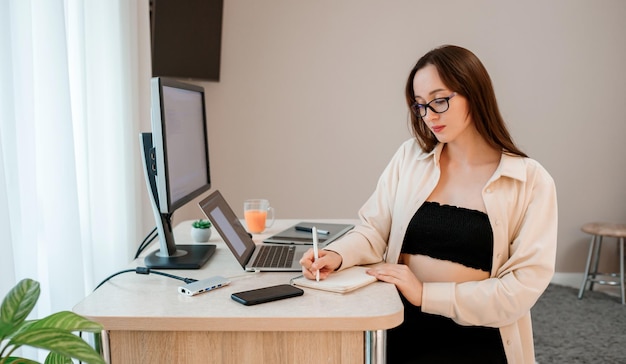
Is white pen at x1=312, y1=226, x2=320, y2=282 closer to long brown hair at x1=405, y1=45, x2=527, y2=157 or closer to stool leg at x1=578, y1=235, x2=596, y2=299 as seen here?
long brown hair at x1=405, y1=45, x2=527, y2=157

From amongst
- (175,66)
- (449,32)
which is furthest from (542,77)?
(175,66)

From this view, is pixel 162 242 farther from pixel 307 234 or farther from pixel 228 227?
pixel 307 234

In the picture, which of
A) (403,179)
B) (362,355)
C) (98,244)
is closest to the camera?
(362,355)

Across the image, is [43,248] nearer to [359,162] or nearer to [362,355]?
[362,355]

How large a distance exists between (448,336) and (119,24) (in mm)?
1857

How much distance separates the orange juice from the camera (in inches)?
82.2

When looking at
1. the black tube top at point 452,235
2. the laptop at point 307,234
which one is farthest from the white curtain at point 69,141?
the black tube top at point 452,235

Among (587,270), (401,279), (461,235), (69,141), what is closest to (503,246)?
(461,235)

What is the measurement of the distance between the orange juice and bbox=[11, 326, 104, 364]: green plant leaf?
50.7 inches

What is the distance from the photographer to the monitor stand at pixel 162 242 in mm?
1616

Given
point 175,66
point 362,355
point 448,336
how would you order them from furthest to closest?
point 175,66
point 448,336
point 362,355

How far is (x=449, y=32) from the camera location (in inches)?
159

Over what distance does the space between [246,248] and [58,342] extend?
943mm

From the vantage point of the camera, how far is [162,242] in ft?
5.49
